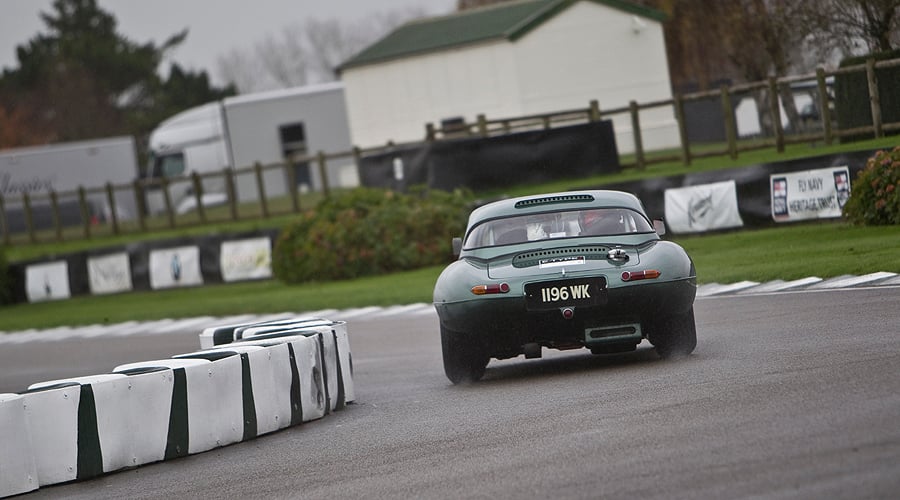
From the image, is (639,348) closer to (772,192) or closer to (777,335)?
(777,335)

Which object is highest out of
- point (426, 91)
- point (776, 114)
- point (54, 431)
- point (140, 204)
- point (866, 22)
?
point (426, 91)

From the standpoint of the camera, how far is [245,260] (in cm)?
3100

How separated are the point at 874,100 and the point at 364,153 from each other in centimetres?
1564

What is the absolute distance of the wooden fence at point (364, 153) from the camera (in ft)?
89.9

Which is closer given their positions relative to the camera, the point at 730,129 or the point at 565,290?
the point at 565,290

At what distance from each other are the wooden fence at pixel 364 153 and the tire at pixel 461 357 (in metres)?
15.4

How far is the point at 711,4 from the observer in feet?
139

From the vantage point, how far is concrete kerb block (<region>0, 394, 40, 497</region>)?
28.3 feet

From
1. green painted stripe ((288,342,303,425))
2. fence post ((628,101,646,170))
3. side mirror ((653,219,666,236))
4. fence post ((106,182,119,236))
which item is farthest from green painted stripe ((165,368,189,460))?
fence post ((106,182,119,236))

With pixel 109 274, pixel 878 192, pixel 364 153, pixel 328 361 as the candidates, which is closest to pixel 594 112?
pixel 364 153

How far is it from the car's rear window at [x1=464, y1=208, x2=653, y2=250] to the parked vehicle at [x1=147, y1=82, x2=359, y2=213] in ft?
117

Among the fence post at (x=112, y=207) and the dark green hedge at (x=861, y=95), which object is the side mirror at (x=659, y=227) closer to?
the dark green hedge at (x=861, y=95)

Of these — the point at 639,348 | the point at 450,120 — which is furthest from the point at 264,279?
the point at 639,348

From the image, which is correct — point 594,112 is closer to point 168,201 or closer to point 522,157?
point 522,157
